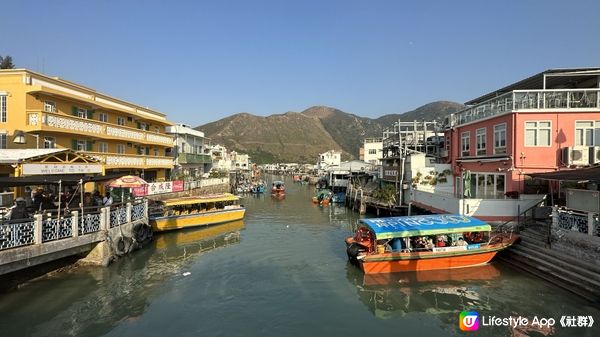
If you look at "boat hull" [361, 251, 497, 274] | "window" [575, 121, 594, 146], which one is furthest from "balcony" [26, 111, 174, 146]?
"window" [575, 121, 594, 146]

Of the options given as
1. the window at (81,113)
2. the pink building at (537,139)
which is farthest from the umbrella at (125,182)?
the pink building at (537,139)

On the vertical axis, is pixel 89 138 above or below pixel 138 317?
above

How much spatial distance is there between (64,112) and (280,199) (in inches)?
1362

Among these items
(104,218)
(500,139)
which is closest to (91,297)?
(104,218)

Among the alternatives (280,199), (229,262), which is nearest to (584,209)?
(229,262)

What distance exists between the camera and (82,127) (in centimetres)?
2595

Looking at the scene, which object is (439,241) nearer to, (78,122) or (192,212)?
(192,212)

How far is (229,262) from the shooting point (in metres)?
19.2

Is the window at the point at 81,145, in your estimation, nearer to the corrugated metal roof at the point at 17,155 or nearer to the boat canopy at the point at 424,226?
the corrugated metal roof at the point at 17,155

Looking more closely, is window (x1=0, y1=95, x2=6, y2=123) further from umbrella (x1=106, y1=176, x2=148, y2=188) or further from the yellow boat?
the yellow boat

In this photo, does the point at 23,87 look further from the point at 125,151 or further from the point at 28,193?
the point at 125,151

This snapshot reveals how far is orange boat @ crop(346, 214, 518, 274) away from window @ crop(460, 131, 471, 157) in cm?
1013

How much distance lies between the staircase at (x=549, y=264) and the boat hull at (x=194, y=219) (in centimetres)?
2129

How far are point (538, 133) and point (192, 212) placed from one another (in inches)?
982
